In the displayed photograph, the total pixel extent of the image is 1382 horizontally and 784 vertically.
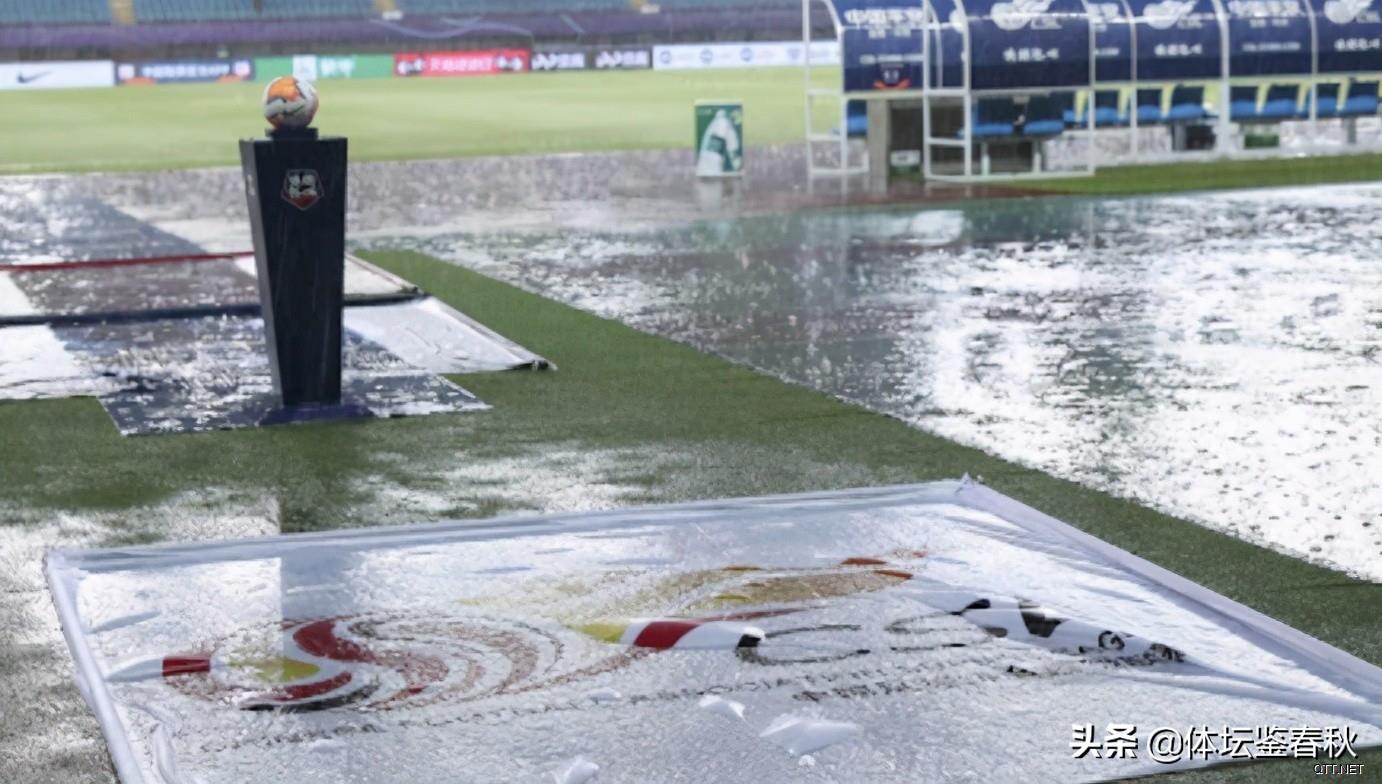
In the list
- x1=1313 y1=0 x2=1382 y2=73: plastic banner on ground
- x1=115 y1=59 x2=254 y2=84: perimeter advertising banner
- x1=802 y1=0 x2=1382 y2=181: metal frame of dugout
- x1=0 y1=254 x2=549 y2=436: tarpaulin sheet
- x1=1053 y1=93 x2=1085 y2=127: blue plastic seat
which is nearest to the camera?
x1=0 y1=254 x2=549 y2=436: tarpaulin sheet

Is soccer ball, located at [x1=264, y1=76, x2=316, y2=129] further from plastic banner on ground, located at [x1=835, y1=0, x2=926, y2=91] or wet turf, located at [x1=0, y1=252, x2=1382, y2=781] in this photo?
plastic banner on ground, located at [x1=835, y1=0, x2=926, y2=91]

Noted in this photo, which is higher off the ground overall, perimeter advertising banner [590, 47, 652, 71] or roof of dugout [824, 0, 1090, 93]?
perimeter advertising banner [590, 47, 652, 71]

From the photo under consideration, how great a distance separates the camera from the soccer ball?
7.60 m

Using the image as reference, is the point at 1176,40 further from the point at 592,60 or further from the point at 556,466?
the point at 592,60

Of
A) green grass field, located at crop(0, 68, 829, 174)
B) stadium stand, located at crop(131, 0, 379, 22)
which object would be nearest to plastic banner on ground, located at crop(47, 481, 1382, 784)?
green grass field, located at crop(0, 68, 829, 174)

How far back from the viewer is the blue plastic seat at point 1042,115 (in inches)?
778

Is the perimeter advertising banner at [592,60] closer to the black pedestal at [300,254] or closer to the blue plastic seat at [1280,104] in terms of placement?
the blue plastic seat at [1280,104]

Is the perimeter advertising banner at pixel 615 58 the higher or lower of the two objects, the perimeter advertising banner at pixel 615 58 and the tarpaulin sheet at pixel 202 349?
the higher

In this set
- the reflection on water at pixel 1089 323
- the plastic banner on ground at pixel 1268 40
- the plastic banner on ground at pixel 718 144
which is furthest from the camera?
the plastic banner on ground at pixel 1268 40

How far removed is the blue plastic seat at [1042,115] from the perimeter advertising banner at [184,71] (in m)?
34.4

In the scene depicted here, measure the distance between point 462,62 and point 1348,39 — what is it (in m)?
36.1

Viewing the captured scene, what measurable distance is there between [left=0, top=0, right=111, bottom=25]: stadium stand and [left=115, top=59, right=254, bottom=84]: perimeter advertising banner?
3.74 m

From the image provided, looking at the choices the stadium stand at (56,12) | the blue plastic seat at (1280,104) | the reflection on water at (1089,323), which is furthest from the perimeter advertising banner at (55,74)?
the reflection on water at (1089,323)

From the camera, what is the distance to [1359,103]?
2194 centimetres
